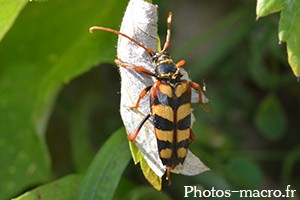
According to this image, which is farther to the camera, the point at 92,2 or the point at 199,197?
the point at 199,197

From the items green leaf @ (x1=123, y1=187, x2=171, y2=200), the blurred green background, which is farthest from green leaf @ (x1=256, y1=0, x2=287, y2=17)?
green leaf @ (x1=123, y1=187, x2=171, y2=200)

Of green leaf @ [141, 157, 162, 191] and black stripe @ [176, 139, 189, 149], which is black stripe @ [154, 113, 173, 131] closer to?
black stripe @ [176, 139, 189, 149]

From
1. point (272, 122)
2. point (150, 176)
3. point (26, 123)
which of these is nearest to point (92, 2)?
point (26, 123)

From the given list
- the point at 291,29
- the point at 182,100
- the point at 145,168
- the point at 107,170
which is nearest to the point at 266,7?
the point at 291,29

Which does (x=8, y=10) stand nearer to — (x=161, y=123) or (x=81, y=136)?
(x=161, y=123)

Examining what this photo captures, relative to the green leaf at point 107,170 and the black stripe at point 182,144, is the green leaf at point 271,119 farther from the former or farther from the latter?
the green leaf at point 107,170

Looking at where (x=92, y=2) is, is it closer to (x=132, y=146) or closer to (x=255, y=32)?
(x=132, y=146)
